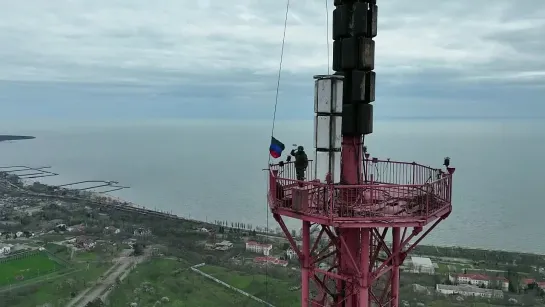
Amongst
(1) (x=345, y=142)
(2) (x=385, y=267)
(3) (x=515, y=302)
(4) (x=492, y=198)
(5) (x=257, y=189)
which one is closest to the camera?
(2) (x=385, y=267)

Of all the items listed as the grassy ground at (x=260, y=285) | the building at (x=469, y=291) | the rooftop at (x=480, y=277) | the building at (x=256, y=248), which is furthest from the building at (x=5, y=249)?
the rooftop at (x=480, y=277)

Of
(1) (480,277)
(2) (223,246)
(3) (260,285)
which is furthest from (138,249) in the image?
(1) (480,277)

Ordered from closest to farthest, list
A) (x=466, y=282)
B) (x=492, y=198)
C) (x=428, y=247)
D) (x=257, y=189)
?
(x=466, y=282)
(x=428, y=247)
(x=492, y=198)
(x=257, y=189)

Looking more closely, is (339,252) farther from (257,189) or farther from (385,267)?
(257,189)

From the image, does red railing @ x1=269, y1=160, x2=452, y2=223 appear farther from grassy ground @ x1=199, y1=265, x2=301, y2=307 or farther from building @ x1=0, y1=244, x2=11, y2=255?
building @ x1=0, y1=244, x2=11, y2=255

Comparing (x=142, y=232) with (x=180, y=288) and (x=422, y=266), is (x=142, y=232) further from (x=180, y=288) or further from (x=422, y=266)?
Answer: (x=422, y=266)

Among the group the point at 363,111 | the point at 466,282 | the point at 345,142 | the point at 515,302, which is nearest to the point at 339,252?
the point at 345,142

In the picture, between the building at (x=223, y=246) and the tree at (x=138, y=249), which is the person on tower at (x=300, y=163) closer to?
the building at (x=223, y=246)
